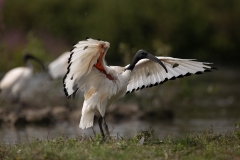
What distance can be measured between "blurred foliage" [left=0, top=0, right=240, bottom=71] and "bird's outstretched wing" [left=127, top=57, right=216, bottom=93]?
64.7 feet

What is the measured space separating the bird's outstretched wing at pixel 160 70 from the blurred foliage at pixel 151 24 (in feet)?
64.7

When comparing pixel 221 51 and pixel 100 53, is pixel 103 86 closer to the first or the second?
pixel 100 53

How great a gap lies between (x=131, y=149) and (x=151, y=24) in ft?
81.8

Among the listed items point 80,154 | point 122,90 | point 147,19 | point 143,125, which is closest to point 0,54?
point 143,125

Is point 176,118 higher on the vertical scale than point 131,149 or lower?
higher

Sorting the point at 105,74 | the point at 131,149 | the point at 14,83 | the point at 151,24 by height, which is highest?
the point at 151,24

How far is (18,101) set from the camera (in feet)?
52.0

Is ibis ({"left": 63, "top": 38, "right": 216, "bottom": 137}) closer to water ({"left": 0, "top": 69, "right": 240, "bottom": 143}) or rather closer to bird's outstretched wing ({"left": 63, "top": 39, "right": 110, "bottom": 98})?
bird's outstretched wing ({"left": 63, "top": 39, "right": 110, "bottom": 98})

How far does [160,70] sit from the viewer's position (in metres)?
9.84

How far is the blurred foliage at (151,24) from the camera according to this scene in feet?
102

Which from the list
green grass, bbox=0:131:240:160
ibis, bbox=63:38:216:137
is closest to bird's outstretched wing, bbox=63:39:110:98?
ibis, bbox=63:38:216:137

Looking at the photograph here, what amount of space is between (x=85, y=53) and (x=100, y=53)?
0.26m

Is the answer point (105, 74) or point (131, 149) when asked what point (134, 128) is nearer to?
point (105, 74)

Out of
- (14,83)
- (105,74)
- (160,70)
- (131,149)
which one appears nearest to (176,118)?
(14,83)
